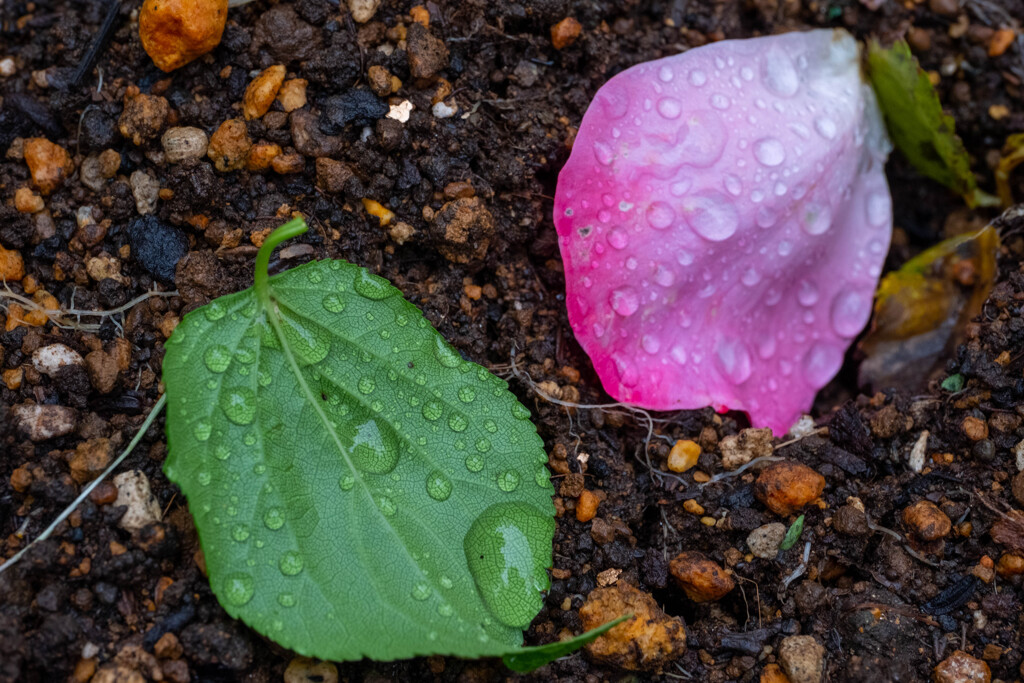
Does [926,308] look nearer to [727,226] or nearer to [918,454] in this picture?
[918,454]

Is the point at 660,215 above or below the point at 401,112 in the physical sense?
below

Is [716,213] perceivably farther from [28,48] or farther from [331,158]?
[28,48]

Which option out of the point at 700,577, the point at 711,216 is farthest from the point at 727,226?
the point at 700,577

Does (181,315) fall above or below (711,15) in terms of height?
below

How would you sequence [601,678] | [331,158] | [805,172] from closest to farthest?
[601,678], [331,158], [805,172]

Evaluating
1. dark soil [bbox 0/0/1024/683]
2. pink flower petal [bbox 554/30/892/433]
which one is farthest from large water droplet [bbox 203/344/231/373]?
pink flower petal [bbox 554/30/892/433]

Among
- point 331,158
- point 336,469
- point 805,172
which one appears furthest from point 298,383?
point 805,172
